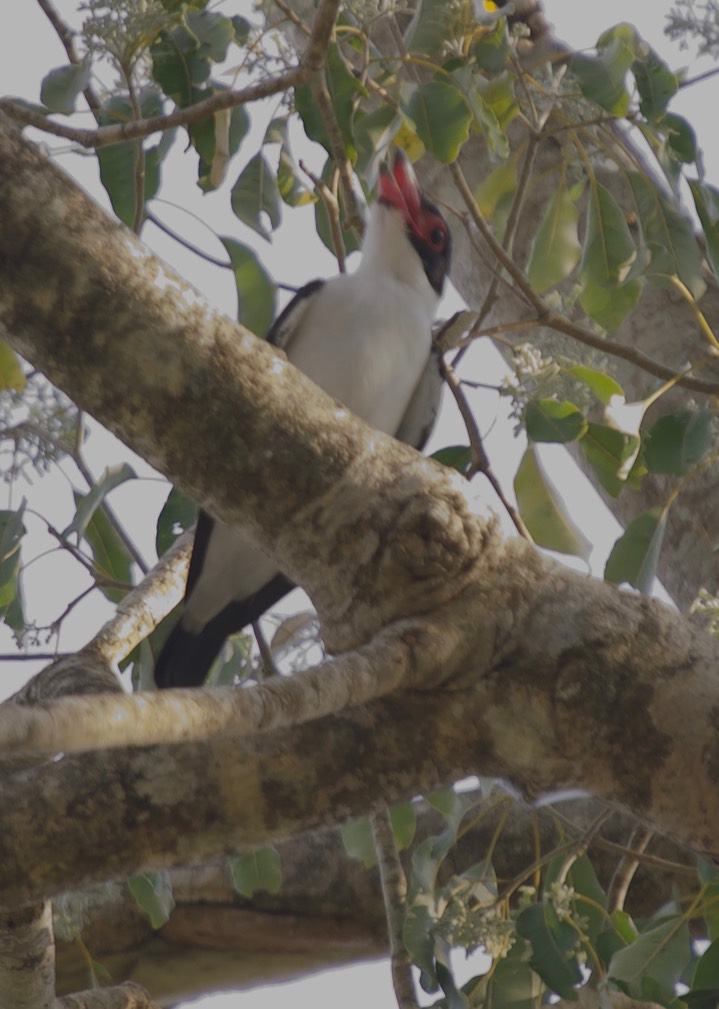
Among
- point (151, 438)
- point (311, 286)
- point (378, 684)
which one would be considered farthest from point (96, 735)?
point (311, 286)

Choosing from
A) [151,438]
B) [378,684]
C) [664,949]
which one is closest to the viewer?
[378,684]

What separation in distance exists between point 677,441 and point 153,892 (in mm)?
1325

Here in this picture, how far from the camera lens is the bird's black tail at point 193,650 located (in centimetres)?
288

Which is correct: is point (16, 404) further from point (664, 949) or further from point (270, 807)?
point (664, 949)

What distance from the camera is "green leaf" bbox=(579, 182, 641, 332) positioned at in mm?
2350

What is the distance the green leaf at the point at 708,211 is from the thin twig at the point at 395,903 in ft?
4.00

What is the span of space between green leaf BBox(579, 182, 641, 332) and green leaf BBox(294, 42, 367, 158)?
49 cm

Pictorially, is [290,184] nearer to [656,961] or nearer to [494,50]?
[494,50]

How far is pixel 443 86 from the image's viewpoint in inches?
83.2

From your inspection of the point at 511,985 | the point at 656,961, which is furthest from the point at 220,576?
the point at 656,961

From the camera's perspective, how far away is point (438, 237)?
12.3 ft

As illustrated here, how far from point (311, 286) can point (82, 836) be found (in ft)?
6.63

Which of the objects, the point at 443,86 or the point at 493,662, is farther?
the point at 443,86

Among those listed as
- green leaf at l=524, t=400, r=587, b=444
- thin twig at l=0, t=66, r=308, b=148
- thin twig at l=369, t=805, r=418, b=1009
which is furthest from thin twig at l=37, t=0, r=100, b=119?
thin twig at l=369, t=805, r=418, b=1009
